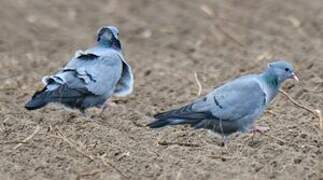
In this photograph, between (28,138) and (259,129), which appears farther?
(28,138)

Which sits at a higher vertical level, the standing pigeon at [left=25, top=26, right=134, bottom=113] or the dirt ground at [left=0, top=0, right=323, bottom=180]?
the standing pigeon at [left=25, top=26, right=134, bottom=113]

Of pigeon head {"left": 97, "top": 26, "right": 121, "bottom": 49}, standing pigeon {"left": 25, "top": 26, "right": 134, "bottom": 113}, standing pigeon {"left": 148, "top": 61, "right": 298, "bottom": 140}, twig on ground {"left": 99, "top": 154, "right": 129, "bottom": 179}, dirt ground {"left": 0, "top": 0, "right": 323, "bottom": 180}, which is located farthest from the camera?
pigeon head {"left": 97, "top": 26, "right": 121, "bottom": 49}

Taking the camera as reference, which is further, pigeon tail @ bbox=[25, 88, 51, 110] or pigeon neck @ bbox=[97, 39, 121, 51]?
pigeon neck @ bbox=[97, 39, 121, 51]

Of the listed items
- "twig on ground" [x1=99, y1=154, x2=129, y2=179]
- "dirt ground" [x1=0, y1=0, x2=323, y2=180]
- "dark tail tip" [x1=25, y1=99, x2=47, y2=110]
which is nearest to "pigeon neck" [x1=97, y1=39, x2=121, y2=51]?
"dirt ground" [x1=0, y1=0, x2=323, y2=180]

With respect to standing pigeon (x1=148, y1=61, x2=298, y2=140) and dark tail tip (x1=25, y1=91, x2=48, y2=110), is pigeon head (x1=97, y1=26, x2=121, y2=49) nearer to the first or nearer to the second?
dark tail tip (x1=25, y1=91, x2=48, y2=110)

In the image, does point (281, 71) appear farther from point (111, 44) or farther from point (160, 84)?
point (160, 84)

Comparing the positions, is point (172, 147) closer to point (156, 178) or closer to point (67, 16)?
point (156, 178)

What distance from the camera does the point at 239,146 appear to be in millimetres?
7520

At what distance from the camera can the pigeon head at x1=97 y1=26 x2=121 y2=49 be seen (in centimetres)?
870

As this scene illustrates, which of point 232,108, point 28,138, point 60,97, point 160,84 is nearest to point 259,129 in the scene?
point 232,108

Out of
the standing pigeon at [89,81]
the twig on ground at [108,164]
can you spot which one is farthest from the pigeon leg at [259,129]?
the standing pigeon at [89,81]

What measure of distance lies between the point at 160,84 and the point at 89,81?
184 centimetres

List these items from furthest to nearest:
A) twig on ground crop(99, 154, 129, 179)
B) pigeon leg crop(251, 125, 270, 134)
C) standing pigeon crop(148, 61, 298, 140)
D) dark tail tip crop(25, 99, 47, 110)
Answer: dark tail tip crop(25, 99, 47, 110) → pigeon leg crop(251, 125, 270, 134) → standing pigeon crop(148, 61, 298, 140) → twig on ground crop(99, 154, 129, 179)

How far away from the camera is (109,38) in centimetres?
873
